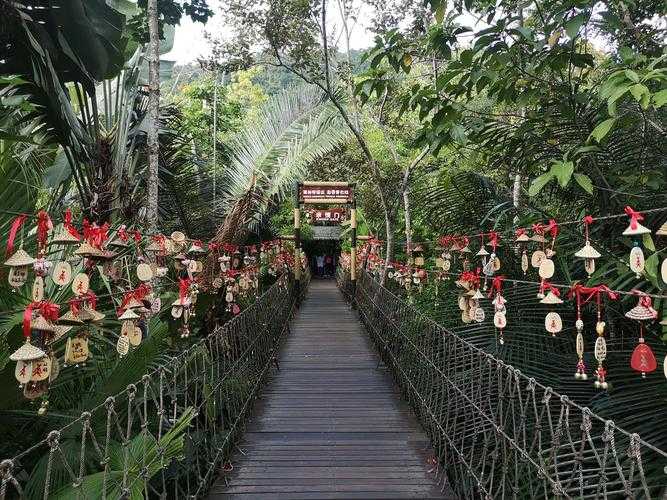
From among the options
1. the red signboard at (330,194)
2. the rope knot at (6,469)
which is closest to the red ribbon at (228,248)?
the rope knot at (6,469)

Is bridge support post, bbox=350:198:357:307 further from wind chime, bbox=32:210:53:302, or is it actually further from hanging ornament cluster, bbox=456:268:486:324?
wind chime, bbox=32:210:53:302

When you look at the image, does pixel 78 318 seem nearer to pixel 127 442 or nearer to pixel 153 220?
pixel 127 442

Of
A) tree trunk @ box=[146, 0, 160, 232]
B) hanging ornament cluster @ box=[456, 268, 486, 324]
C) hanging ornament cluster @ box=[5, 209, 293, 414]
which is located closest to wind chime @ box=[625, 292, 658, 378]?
hanging ornament cluster @ box=[456, 268, 486, 324]

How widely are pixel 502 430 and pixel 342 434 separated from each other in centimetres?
169

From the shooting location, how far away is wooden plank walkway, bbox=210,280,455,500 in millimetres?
2975

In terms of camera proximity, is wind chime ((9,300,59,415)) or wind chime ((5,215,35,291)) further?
wind chime ((5,215,35,291))

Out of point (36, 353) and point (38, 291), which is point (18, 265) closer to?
point (38, 291)

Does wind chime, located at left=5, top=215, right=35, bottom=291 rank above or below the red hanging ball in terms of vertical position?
above

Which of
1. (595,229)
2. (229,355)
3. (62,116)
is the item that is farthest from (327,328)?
(62,116)

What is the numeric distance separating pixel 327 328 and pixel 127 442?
22.6 feet

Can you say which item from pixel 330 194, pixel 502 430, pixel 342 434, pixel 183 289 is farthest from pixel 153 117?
pixel 330 194

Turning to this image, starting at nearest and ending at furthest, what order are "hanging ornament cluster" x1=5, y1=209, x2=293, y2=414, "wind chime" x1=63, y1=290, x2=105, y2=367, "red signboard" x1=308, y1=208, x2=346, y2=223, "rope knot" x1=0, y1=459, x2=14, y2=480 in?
1. "rope knot" x1=0, y1=459, x2=14, y2=480
2. "hanging ornament cluster" x1=5, y1=209, x2=293, y2=414
3. "wind chime" x1=63, y1=290, x2=105, y2=367
4. "red signboard" x1=308, y1=208, x2=346, y2=223

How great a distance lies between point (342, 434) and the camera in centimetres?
383

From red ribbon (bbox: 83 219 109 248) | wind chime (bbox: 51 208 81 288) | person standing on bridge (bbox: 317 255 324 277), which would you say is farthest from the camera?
person standing on bridge (bbox: 317 255 324 277)
